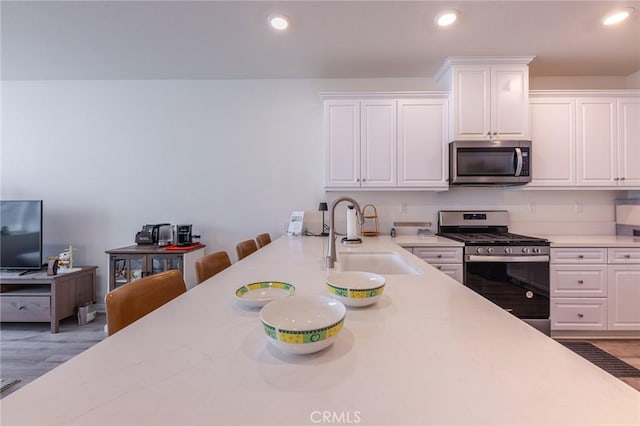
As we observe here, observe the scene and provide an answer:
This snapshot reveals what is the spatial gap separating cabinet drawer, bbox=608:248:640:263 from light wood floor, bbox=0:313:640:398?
0.73 m

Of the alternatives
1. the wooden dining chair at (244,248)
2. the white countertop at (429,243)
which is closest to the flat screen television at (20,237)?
the wooden dining chair at (244,248)

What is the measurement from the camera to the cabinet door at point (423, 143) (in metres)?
2.81

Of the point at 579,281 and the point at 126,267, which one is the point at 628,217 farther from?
the point at 126,267

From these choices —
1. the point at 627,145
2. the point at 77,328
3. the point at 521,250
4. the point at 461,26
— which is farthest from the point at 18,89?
the point at 627,145

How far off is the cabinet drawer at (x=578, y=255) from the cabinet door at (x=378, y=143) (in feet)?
5.11

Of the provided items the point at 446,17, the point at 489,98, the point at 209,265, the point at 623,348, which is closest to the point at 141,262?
the point at 209,265

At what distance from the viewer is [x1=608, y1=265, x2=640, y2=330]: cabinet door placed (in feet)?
8.05

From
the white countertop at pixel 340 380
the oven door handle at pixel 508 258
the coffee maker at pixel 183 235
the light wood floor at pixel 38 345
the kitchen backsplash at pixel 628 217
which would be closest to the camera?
the white countertop at pixel 340 380

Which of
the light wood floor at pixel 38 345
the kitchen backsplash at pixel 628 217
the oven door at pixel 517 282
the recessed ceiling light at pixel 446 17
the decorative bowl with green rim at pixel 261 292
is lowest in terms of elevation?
the light wood floor at pixel 38 345

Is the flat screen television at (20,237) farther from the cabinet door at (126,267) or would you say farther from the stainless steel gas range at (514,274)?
the stainless steel gas range at (514,274)

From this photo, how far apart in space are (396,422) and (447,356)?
24 cm

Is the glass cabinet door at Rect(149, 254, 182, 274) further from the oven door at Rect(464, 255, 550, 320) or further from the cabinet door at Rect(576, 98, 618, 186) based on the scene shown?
the cabinet door at Rect(576, 98, 618, 186)

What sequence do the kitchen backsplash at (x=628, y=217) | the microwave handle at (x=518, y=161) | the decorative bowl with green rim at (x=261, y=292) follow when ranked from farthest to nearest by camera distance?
1. the kitchen backsplash at (x=628, y=217)
2. the microwave handle at (x=518, y=161)
3. the decorative bowl with green rim at (x=261, y=292)

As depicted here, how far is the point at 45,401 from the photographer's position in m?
0.46
